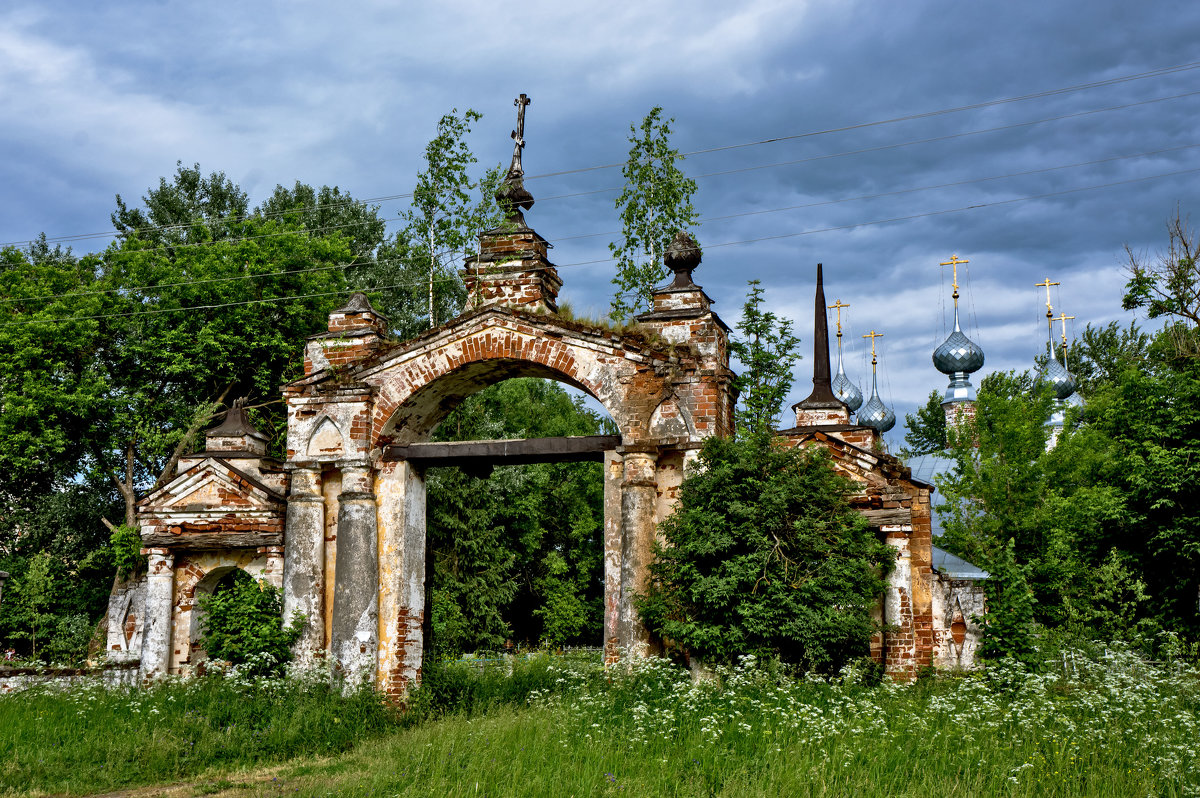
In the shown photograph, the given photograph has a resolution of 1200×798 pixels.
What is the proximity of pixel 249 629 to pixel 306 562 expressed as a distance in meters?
1.07

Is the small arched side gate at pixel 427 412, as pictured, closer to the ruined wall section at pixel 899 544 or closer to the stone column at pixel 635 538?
the stone column at pixel 635 538

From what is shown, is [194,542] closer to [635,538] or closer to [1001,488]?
[635,538]

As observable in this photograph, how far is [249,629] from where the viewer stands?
12.7 metres

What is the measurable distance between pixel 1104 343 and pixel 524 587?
94.1 feet

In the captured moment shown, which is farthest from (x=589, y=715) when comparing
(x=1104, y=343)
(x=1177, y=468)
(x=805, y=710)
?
(x=1104, y=343)

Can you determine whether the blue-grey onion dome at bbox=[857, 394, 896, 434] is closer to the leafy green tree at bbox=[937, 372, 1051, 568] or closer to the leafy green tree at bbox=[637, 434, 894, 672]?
the leafy green tree at bbox=[937, 372, 1051, 568]

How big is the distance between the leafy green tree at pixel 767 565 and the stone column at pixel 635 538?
0.20m

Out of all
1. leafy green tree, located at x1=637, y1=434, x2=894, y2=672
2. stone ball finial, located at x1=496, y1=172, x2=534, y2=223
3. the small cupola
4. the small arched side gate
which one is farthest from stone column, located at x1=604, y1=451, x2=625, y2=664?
the small cupola

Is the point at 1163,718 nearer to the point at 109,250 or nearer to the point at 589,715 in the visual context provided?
the point at 589,715

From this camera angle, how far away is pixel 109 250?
28.2 m

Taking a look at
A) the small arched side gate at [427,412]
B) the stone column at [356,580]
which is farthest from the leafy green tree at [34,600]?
the stone column at [356,580]

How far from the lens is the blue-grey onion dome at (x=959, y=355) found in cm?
4512

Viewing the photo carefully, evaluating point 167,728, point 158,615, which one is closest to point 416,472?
point 158,615

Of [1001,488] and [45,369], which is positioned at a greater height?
[45,369]
